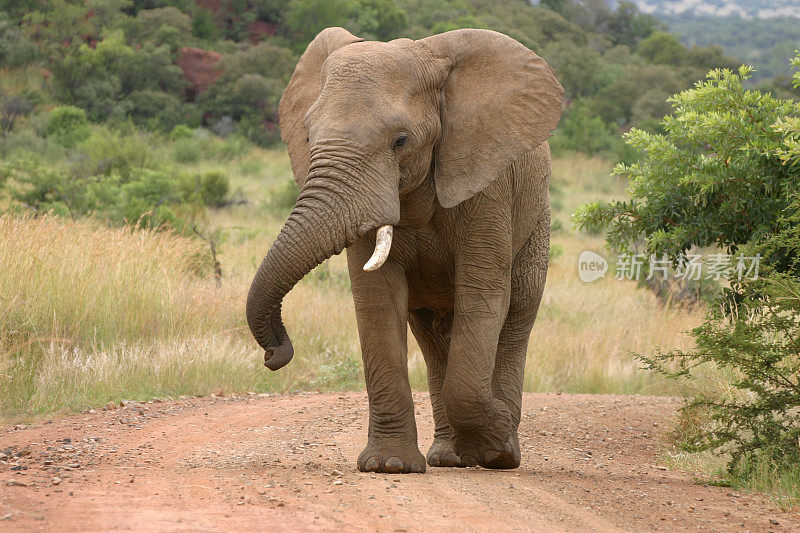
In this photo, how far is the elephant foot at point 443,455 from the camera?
21.8 feet

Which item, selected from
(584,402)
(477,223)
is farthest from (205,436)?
(584,402)

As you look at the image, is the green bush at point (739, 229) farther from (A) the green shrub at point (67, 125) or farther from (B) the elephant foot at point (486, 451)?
(A) the green shrub at point (67, 125)

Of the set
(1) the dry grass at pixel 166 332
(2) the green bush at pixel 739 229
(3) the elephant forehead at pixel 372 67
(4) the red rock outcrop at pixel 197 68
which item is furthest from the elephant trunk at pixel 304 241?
(4) the red rock outcrop at pixel 197 68

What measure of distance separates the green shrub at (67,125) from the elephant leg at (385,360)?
24.0 meters

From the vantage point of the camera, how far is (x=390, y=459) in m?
5.97

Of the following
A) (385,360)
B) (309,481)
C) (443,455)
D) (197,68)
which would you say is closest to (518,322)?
(443,455)

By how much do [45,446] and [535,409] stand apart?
447 cm

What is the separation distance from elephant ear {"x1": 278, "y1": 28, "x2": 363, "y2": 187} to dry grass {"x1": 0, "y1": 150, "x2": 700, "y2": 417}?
3362 millimetres

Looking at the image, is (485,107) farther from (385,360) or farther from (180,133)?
(180,133)

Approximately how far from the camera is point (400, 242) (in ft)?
19.8

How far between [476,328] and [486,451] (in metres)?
0.81

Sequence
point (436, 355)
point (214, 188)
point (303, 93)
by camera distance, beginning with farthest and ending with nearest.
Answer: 1. point (214, 188)
2. point (436, 355)
3. point (303, 93)

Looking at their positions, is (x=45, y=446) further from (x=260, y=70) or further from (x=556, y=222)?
(x=260, y=70)

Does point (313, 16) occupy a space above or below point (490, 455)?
above
